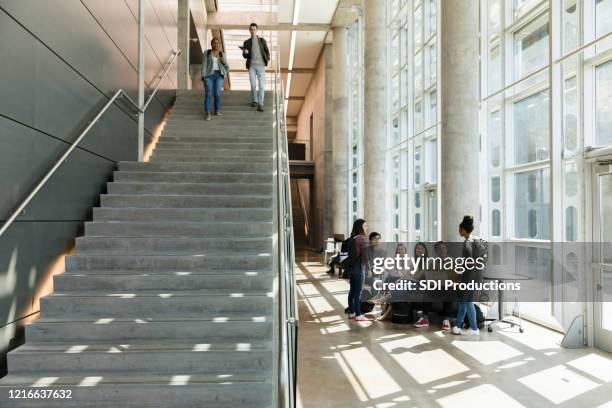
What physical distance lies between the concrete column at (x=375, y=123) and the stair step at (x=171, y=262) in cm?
788

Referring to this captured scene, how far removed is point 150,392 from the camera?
3240 millimetres

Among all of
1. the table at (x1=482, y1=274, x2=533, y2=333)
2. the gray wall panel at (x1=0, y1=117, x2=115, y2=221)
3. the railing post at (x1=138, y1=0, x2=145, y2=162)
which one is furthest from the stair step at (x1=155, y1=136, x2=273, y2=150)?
the table at (x1=482, y1=274, x2=533, y2=333)

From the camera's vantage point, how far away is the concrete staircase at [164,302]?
330 cm

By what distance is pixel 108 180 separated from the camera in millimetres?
5902

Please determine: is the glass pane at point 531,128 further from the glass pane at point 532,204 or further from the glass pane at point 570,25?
the glass pane at point 570,25

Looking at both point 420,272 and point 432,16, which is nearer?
point 420,272

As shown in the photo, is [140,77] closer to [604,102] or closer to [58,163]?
[58,163]

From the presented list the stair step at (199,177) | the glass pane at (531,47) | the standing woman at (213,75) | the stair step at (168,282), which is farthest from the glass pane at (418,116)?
the stair step at (168,282)

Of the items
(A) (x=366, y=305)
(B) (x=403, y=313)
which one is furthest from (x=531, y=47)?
(A) (x=366, y=305)

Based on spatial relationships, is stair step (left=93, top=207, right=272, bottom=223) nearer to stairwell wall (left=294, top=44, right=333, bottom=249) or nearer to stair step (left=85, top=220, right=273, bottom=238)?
stair step (left=85, top=220, right=273, bottom=238)

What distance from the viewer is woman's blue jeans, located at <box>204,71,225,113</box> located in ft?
29.6

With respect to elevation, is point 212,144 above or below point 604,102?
below

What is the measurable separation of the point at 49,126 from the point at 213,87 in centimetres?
511

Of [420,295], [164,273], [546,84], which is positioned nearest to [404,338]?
[420,295]
